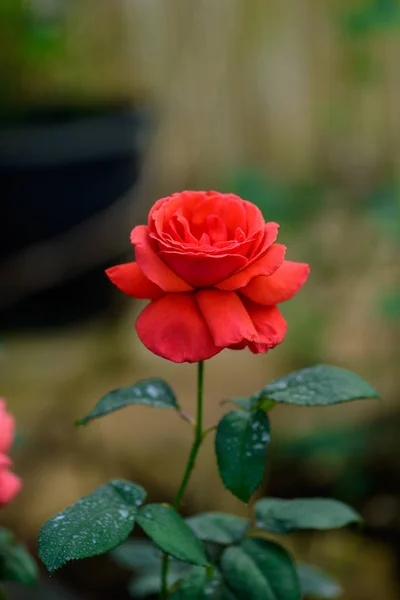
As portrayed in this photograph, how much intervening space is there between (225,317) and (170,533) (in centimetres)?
13

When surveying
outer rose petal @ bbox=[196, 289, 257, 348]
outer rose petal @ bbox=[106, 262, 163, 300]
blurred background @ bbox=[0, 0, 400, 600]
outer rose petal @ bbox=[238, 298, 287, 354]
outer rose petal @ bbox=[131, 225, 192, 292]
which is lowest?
blurred background @ bbox=[0, 0, 400, 600]

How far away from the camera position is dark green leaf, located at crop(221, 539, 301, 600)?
0.50 m

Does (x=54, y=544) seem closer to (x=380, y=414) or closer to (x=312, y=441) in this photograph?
(x=312, y=441)

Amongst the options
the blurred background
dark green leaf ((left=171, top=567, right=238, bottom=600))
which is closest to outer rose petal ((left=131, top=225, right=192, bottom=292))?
dark green leaf ((left=171, top=567, right=238, bottom=600))

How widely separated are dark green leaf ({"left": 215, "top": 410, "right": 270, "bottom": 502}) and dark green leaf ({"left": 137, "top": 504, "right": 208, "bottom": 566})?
0.04 metres

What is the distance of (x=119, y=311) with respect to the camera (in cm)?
195

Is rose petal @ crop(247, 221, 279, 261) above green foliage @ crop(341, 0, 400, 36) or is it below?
below

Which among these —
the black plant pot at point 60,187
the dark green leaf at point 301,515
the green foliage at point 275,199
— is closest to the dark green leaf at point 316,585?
the dark green leaf at point 301,515

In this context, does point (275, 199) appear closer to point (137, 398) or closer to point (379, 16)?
point (379, 16)

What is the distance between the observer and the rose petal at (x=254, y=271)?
44 cm

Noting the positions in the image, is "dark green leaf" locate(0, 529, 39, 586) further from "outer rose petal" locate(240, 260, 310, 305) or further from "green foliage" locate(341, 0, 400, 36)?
"green foliage" locate(341, 0, 400, 36)

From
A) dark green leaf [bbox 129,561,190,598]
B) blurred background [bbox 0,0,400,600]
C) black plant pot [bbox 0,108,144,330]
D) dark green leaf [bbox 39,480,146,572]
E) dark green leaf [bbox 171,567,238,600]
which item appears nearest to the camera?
dark green leaf [bbox 39,480,146,572]

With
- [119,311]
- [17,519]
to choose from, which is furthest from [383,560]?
[119,311]

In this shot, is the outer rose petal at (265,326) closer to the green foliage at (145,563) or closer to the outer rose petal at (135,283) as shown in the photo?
the outer rose petal at (135,283)
